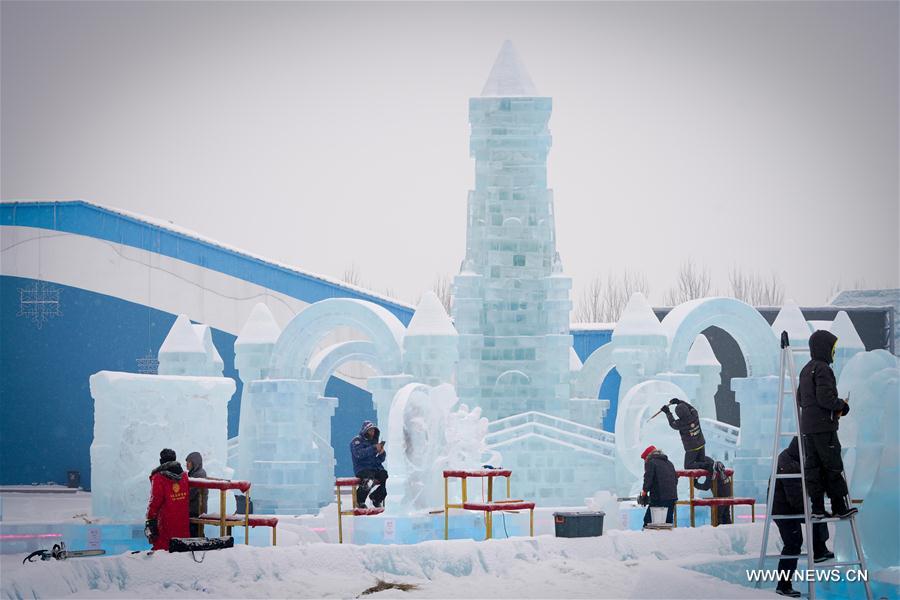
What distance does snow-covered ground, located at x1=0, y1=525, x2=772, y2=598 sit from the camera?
13.6m

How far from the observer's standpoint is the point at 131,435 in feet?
63.0

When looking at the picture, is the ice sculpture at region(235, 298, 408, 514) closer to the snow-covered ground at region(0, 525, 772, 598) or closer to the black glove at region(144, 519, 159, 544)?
the snow-covered ground at region(0, 525, 772, 598)

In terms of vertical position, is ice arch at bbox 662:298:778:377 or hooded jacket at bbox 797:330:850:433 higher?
ice arch at bbox 662:298:778:377

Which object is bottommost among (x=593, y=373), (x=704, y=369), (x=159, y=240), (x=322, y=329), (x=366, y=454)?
(x=366, y=454)

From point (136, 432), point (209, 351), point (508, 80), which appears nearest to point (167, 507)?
point (136, 432)

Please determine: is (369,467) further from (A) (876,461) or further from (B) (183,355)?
(A) (876,461)

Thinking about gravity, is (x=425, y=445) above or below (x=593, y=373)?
below

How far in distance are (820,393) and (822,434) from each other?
448 millimetres

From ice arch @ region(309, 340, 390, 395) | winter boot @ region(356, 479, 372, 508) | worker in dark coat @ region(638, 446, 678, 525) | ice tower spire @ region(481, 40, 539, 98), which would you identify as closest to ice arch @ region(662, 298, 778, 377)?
ice tower spire @ region(481, 40, 539, 98)

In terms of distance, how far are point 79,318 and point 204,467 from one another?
1421 cm

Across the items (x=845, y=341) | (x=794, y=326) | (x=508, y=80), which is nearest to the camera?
(x=845, y=341)

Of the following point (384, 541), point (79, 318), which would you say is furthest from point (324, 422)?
point (79, 318)

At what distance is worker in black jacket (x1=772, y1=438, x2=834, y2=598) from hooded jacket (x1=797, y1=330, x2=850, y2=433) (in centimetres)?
44

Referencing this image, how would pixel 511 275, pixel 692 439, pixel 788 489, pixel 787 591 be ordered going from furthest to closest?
1. pixel 511 275
2. pixel 692 439
3. pixel 788 489
4. pixel 787 591
